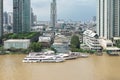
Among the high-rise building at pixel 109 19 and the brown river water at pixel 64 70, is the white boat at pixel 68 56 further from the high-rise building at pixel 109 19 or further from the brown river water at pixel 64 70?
the high-rise building at pixel 109 19

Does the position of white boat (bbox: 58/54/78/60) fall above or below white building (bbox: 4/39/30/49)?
below

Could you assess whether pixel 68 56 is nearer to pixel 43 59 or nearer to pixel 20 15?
pixel 43 59

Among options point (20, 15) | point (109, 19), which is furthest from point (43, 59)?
point (20, 15)

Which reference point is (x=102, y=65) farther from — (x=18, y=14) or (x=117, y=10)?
(x=18, y=14)

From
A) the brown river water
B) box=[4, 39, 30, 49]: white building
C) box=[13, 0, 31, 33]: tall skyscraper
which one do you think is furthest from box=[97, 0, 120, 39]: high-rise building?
the brown river water

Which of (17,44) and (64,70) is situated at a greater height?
(17,44)

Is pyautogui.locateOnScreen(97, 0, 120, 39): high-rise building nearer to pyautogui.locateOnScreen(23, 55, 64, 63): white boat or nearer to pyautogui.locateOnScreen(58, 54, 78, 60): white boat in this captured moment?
pyautogui.locateOnScreen(58, 54, 78, 60): white boat
